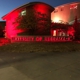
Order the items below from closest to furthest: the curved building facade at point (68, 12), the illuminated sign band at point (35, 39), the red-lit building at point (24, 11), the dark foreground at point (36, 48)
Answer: the dark foreground at point (36, 48) < the illuminated sign band at point (35, 39) < the red-lit building at point (24, 11) < the curved building facade at point (68, 12)

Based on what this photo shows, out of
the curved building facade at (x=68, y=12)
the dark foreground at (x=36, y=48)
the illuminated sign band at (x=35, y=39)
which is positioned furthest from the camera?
the curved building facade at (x=68, y=12)

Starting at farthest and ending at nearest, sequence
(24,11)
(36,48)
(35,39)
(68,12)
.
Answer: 1. (68,12)
2. (24,11)
3. (35,39)
4. (36,48)

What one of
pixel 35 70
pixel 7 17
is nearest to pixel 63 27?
pixel 7 17

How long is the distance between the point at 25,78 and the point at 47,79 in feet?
3.00

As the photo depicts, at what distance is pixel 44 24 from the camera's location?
21734 mm

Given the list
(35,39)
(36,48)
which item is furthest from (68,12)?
(36,48)

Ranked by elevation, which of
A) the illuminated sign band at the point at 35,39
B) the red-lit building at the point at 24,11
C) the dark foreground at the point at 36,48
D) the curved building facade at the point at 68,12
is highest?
the curved building facade at the point at 68,12

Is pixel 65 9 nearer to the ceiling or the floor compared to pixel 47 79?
nearer to the ceiling

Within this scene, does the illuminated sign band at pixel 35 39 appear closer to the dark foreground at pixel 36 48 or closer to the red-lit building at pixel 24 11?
the red-lit building at pixel 24 11

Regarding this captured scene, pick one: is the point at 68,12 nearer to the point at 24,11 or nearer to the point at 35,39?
the point at 24,11

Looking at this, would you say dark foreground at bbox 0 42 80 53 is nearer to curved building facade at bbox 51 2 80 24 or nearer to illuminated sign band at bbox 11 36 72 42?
illuminated sign band at bbox 11 36 72 42

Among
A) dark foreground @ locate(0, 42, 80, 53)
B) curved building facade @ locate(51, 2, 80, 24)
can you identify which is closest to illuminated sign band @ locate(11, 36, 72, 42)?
dark foreground @ locate(0, 42, 80, 53)

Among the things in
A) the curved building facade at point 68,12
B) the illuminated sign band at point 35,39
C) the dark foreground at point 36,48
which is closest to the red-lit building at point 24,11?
the illuminated sign band at point 35,39

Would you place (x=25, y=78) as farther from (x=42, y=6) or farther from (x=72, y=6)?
(x=72, y=6)
